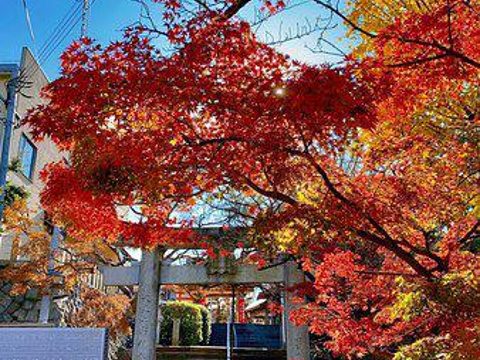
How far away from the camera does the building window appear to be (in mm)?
15711

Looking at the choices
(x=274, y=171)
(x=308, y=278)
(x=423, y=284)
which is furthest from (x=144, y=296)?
(x=423, y=284)

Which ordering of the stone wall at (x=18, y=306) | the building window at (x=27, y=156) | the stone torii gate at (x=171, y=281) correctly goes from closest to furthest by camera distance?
the stone torii gate at (x=171, y=281) < the stone wall at (x=18, y=306) < the building window at (x=27, y=156)

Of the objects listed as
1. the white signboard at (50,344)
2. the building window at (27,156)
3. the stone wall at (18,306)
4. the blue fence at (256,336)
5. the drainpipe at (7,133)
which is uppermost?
the building window at (27,156)

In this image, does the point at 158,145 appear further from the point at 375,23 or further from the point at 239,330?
the point at 239,330

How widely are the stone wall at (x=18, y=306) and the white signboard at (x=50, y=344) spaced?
364 inches

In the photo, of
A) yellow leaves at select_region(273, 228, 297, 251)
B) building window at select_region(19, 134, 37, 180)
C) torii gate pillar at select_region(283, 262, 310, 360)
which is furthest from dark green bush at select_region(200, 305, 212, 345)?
yellow leaves at select_region(273, 228, 297, 251)

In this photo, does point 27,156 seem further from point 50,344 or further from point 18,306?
point 50,344

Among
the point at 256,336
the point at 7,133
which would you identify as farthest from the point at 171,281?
the point at 256,336

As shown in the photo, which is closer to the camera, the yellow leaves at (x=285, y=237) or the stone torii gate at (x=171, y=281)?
the yellow leaves at (x=285, y=237)

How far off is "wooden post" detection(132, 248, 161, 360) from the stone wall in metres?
5.06

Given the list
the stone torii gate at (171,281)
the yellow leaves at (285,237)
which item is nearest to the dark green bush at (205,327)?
the stone torii gate at (171,281)

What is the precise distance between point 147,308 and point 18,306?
587 centimetres

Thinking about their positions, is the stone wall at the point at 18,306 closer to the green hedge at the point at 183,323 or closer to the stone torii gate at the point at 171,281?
the green hedge at the point at 183,323

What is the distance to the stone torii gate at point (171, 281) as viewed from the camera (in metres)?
8.19
